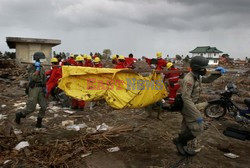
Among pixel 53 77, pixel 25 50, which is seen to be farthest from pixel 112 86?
pixel 25 50

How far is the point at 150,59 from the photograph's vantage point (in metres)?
8.62

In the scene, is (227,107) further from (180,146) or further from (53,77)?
(53,77)

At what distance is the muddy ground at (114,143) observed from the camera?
379 cm

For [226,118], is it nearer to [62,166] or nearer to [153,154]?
[153,154]

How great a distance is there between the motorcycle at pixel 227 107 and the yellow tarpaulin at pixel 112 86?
2.54 meters

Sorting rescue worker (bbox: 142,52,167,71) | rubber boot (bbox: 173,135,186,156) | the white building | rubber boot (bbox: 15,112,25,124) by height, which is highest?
the white building

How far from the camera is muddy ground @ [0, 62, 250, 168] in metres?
3.79

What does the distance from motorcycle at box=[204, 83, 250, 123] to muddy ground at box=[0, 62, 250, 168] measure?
11.2 inches

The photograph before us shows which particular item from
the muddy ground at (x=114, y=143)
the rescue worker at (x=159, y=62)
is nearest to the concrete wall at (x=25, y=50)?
the muddy ground at (x=114, y=143)

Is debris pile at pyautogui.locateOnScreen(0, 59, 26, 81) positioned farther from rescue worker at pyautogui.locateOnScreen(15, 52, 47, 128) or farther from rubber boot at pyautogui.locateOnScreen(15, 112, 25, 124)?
rescue worker at pyautogui.locateOnScreen(15, 52, 47, 128)

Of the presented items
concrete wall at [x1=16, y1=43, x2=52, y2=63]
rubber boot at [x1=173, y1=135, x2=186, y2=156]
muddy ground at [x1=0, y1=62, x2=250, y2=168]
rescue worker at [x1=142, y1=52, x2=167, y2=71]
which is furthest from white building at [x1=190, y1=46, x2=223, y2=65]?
rubber boot at [x1=173, y1=135, x2=186, y2=156]

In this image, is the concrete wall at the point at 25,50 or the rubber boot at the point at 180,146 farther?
the concrete wall at the point at 25,50

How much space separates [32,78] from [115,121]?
263 centimetres

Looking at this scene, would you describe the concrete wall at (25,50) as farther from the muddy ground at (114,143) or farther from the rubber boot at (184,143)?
the rubber boot at (184,143)
